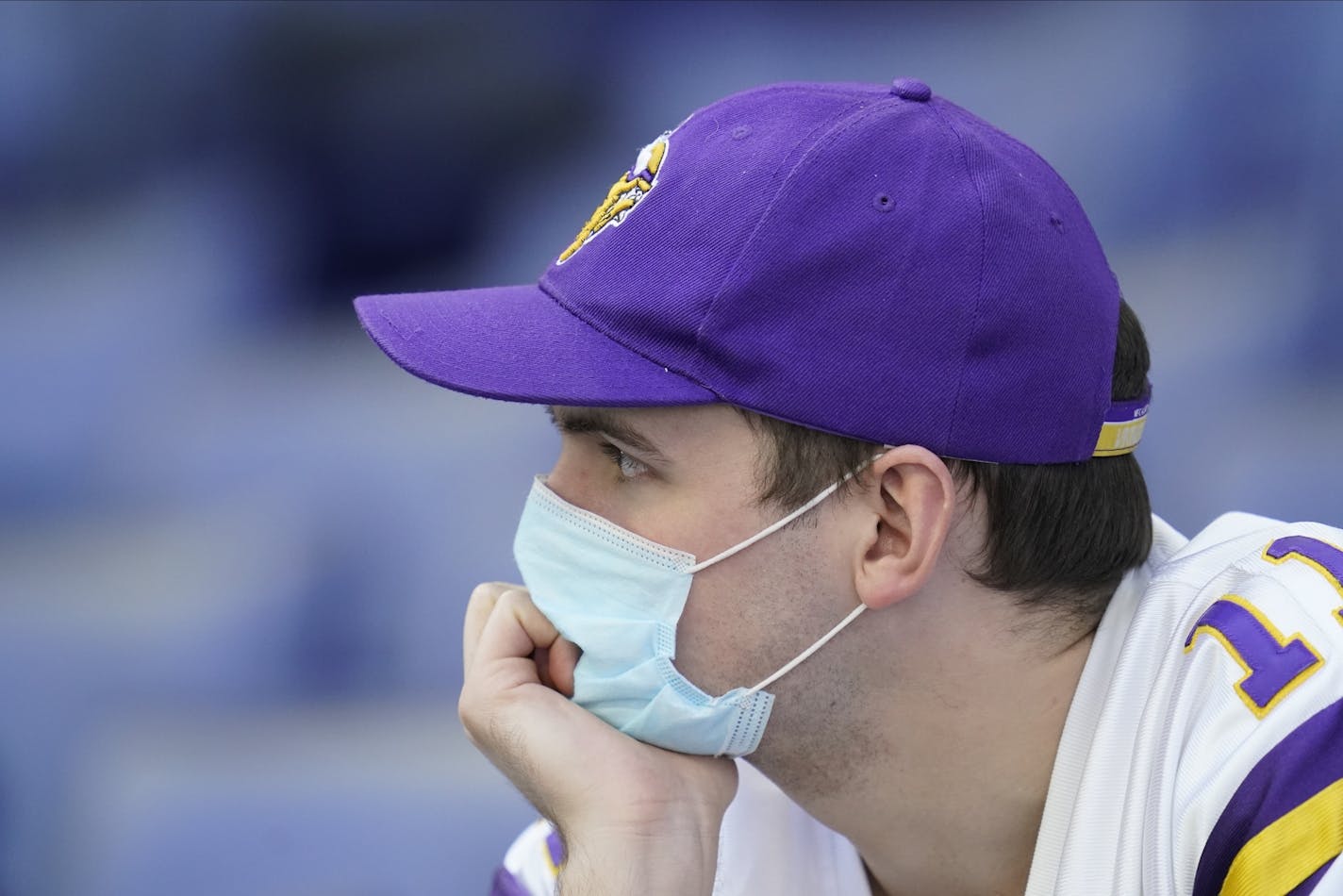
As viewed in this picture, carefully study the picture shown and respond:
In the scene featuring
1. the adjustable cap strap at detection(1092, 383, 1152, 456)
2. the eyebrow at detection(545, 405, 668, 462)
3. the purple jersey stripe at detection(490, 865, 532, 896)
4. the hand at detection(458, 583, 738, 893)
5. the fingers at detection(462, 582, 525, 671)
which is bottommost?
the purple jersey stripe at detection(490, 865, 532, 896)

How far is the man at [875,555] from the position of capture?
1548 millimetres

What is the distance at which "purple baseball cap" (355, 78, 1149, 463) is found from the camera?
5.08 feet

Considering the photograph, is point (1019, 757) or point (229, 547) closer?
point (1019, 757)

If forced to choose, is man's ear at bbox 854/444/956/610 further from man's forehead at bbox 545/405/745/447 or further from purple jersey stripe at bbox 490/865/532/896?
purple jersey stripe at bbox 490/865/532/896

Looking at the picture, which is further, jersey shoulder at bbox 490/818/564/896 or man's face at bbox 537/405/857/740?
jersey shoulder at bbox 490/818/564/896

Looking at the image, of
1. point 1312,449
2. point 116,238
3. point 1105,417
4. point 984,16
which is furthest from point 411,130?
point 1312,449

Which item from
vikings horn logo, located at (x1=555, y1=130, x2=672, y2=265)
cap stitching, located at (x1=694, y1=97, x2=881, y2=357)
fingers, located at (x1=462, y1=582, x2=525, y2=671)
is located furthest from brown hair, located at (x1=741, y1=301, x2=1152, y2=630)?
fingers, located at (x1=462, y1=582, x2=525, y2=671)

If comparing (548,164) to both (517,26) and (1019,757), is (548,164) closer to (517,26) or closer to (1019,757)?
(517,26)

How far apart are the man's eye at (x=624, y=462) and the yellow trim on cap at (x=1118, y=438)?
0.62 m

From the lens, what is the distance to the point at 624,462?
1.72 metres

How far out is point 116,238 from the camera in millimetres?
2916

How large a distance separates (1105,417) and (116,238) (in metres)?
2.23

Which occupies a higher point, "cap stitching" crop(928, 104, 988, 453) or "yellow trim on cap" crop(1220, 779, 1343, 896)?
"cap stitching" crop(928, 104, 988, 453)

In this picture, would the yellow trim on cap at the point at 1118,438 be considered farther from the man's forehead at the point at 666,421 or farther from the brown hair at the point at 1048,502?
the man's forehead at the point at 666,421
